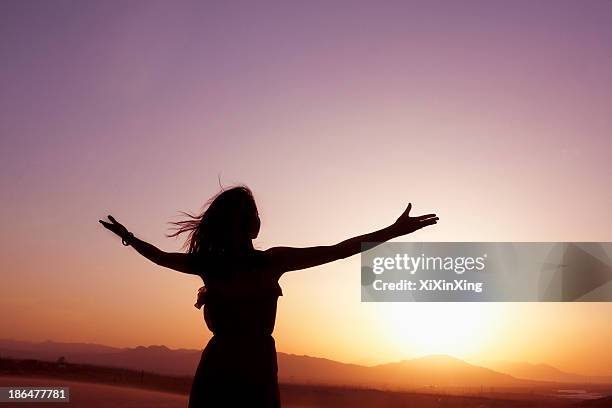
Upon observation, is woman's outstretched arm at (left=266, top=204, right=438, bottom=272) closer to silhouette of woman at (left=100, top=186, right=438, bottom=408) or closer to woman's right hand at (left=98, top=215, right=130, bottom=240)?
silhouette of woman at (left=100, top=186, right=438, bottom=408)

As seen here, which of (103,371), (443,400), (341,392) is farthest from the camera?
(341,392)

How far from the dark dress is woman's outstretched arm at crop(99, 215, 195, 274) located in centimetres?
30

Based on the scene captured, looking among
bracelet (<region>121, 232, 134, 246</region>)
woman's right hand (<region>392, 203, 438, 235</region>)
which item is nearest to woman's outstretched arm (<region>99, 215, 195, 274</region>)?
bracelet (<region>121, 232, 134, 246</region>)

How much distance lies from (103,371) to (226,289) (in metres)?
28.1

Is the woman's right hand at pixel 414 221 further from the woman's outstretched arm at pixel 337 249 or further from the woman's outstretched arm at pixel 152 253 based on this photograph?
the woman's outstretched arm at pixel 152 253

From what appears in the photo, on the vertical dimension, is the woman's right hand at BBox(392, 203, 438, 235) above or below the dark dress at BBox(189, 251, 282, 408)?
above

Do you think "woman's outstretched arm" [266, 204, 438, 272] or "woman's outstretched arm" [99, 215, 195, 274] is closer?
"woman's outstretched arm" [266, 204, 438, 272]

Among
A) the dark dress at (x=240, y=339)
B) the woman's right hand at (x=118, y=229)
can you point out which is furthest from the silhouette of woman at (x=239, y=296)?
the woman's right hand at (x=118, y=229)

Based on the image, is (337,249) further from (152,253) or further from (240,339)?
(152,253)

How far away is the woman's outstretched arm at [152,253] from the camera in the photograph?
4680 millimetres

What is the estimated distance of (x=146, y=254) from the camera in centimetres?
501

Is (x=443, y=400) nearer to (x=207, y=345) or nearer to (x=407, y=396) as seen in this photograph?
(x=407, y=396)

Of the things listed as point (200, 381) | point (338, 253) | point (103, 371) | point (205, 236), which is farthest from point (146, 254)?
point (103, 371)

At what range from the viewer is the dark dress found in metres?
4.35
